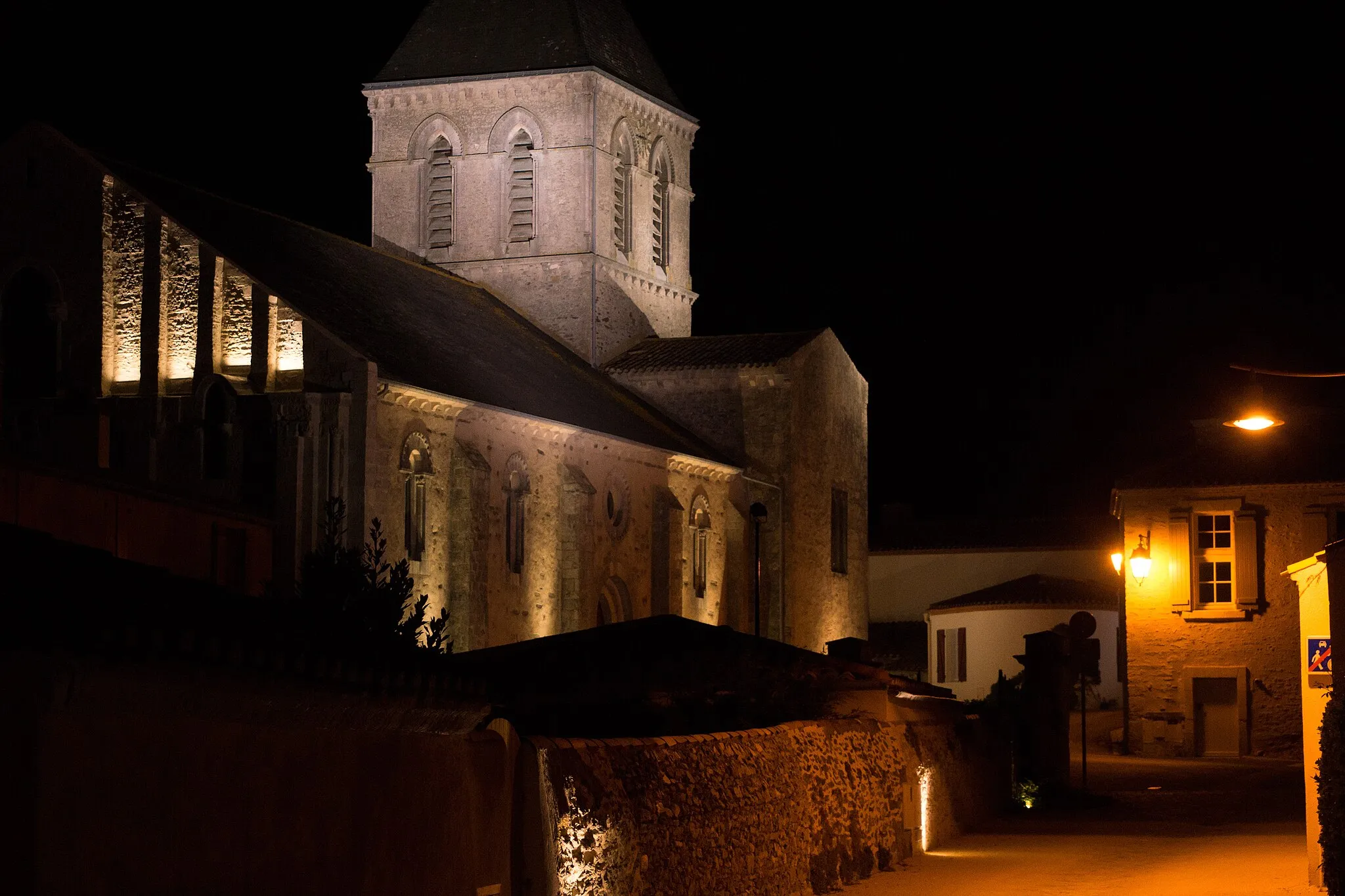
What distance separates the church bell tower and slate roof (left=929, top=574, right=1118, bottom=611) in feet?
42.4

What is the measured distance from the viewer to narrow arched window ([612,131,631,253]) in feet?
148

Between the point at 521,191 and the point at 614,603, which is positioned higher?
the point at 521,191

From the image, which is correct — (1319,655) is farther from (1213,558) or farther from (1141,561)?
(1213,558)

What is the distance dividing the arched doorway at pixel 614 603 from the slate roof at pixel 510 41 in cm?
1280

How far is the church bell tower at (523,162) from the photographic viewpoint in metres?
43.7

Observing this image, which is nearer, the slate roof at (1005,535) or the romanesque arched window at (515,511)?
the romanesque arched window at (515,511)

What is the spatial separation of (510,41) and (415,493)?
1686 centimetres

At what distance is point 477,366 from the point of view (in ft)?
116

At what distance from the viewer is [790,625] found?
42781mm

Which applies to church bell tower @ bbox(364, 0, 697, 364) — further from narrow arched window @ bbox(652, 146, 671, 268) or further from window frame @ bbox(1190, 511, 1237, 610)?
window frame @ bbox(1190, 511, 1237, 610)

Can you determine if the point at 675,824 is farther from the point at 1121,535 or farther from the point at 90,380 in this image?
the point at 1121,535

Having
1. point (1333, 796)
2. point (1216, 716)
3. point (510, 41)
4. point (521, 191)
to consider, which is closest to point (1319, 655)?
point (1333, 796)

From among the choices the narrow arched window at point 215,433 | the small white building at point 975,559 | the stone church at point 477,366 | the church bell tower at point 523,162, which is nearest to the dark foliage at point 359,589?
the stone church at point 477,366

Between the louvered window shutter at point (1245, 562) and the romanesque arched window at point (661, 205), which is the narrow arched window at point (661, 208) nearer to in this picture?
the romanesque arched window at point (661, 205)
